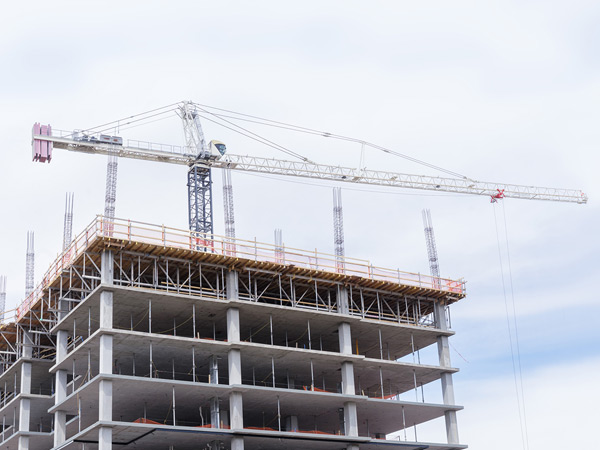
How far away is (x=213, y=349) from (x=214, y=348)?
6.7 inches

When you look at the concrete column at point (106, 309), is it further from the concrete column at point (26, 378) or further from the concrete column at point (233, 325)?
the concrete column at point (26, 378)

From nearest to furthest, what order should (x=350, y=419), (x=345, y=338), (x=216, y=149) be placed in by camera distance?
1. (x=350, y=419)
2. (x=345, y=338)
3. (x=216, y=149)

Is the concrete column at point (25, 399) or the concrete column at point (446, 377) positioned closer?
the concrete column at point (25, 399)

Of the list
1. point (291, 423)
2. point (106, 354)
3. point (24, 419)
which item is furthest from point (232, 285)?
point (24, 419)

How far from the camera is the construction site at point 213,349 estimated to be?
61.1 meters

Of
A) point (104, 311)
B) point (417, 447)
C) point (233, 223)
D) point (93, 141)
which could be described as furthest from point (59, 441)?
point (93, 141)

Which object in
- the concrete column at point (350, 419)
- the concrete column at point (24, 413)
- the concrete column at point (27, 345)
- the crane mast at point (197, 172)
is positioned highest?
the crane mast at point (197, 172)

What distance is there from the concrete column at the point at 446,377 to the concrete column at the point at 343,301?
887 centimetres

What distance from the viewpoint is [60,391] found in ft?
214

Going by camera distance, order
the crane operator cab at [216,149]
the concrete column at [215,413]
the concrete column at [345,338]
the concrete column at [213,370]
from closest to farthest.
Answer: the concrete column at [215,413], the concrete column at [213,370], the concrete column at [345,338], the crane operator cab at [216,149]

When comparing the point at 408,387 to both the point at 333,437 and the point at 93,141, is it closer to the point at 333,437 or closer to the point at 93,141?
the point at 333,437

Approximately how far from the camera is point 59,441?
64.1 metres

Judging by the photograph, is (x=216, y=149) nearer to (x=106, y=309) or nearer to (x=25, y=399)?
(x=25, y=399)

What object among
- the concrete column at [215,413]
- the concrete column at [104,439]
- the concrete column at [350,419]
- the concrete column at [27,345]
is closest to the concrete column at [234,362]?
the concrete column at [215,413]
